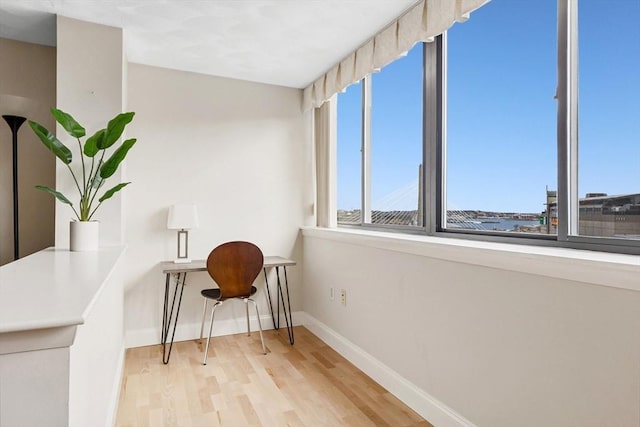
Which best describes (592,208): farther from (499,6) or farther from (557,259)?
(499,6)

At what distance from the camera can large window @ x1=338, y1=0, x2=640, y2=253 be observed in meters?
1.40

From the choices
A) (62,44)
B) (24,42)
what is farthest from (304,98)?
(24,42)

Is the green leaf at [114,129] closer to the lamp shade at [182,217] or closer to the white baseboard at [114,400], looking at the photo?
the lamp shade at [182,217]

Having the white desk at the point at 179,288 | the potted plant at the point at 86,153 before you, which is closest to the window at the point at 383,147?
the white desk at the point at 179,288

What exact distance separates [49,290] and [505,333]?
5.43 feet

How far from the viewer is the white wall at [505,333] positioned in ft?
3.91

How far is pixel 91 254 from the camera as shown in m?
2.04

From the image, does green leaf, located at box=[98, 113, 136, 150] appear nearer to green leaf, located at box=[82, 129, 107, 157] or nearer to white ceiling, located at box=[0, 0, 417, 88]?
green leaf, located at box=[82, 129, 107, 157]

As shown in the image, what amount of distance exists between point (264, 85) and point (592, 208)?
114 inches

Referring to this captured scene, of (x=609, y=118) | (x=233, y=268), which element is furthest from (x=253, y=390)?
(x=609, y=118)

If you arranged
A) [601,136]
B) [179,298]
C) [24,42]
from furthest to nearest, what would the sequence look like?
[179,298]
[24,42]
[601,136]

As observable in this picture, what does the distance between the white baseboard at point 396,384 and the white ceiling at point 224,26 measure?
2.19 metres

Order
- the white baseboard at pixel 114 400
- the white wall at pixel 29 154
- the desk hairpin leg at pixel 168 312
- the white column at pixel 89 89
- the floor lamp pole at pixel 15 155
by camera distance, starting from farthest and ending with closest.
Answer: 1. the desk hairpin leg at pixel 168 312
2. the white wall at pixel 29 154
3. the floor lamp pole at pixel 15 155
4. the white column at pixel 89 89
5. the white baseboard at pixel 114 400

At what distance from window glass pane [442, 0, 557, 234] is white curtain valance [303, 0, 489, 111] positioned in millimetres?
229
